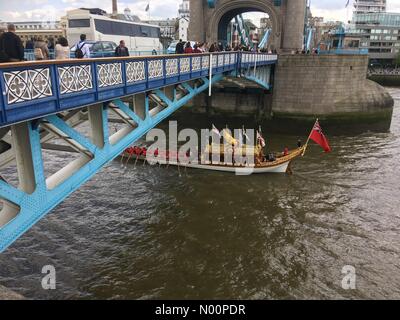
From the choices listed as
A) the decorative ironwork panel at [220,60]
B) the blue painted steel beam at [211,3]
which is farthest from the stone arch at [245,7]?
the decorative ironwork panel at [220,60]

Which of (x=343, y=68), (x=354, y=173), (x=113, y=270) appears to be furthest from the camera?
(x=343, y=68)

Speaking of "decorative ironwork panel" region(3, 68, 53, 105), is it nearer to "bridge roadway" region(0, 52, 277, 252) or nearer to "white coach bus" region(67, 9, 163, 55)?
"bridge roadway" region(0, 52, 277, 252)

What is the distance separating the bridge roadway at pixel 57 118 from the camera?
603 cm

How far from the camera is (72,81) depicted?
7.30 m

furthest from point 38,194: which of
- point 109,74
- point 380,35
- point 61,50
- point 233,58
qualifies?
point 380,35

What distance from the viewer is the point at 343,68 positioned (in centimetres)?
2880

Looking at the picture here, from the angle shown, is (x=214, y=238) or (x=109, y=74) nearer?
(x=109, y=74)

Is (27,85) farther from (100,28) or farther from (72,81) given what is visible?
(100,28)

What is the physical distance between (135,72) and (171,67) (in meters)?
2.86

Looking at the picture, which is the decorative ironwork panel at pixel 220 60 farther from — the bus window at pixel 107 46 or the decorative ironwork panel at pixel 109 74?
the decorative ironwork panel at pixel 109 74

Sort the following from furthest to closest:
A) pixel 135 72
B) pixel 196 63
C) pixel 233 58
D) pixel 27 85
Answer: pixel 233 58, pixel 196 63, pixel 135 72, pixel 27 85
